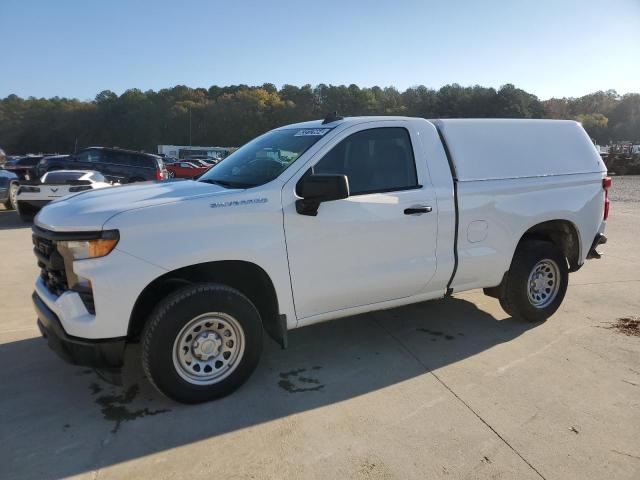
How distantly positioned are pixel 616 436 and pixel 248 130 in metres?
118

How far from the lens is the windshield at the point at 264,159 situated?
3587 millimetres

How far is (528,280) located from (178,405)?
11.2 feet

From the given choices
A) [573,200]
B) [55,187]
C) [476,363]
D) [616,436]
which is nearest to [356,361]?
[476,363]

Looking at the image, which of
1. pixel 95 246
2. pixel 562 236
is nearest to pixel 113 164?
pixel 95 246

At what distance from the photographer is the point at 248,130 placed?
380 feet

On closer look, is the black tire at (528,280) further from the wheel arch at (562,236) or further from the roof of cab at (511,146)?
the roof of cab at (511,146)

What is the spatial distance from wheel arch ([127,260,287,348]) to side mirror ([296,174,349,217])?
1.79ft

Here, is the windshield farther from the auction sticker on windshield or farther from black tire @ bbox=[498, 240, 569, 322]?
black tire @ bbox=[498, 240, 569, 322]

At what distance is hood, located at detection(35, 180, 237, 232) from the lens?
9.59 ft

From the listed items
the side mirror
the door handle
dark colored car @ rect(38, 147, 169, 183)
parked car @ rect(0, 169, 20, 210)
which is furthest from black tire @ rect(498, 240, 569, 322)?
parked car @ rect(0, 169, 20, 210)

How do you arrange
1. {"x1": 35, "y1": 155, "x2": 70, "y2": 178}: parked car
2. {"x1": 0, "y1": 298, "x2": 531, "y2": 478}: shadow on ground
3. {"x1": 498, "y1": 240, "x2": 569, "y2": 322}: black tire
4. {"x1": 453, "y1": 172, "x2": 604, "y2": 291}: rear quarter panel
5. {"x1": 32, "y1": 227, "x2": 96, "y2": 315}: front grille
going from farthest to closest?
{"x1": 35, "y1": 155, "x2": 70, "y2": 178}: parked car, {"x1": 498, "y1": 240, "x2": 569, "y2": 322}: black tire, {"x1": 453, "y1": 172, "x2": 604, "y2": 291}: rear quarter panel, {"x1": 32, "y1": 227, "x2": 96, "y2": 315}: front grille, {"x1": 0, "y1": 298, "x2": 531, "y2": 478}: shadow on ground

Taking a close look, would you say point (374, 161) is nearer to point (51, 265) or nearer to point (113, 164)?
point (51, 265)

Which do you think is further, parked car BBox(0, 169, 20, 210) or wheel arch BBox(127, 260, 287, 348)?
parked car BBox(0, 169, 20, 210)

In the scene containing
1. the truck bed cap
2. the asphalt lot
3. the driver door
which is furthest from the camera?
the truck bed cap
